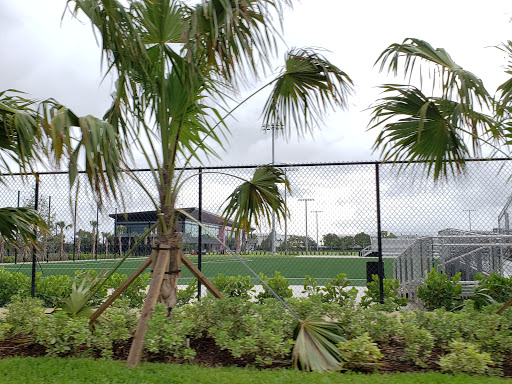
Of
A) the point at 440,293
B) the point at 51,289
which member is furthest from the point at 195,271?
the point at 51,289

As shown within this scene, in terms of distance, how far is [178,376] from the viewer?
362cm

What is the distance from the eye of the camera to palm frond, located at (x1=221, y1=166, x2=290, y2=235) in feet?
17.4

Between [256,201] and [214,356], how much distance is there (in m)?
1.78

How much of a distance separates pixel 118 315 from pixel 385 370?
270cm

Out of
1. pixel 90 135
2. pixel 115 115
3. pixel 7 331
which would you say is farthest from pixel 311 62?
pixel 7 331

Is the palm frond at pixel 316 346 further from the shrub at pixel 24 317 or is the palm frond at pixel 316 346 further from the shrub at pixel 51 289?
the shrub at pixel 51 289

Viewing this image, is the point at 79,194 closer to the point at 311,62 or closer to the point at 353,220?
the point at 311,62

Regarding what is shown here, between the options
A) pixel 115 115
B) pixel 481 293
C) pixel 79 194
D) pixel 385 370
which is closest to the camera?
pixel 79 194

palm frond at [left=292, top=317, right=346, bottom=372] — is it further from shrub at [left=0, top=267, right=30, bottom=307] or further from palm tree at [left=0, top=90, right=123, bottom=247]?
shrub at [left=0, top=267, right=30, bottom=307]

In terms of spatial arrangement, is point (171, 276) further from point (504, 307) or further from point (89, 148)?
point (504, 307)

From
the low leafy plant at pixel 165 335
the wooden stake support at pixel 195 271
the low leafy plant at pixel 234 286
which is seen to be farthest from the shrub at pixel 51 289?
the low leafy plant at pixel 165 335

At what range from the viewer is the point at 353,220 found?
8062mm

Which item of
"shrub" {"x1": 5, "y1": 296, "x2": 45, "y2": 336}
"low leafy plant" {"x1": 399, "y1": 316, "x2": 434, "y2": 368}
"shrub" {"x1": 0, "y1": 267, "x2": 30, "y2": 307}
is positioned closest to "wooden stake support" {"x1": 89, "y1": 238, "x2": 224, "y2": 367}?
"shrub" {"x1": 5, "y1": 296, "x2": 45, "y2": 336}

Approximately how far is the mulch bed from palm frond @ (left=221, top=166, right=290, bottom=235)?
1.39 meters
